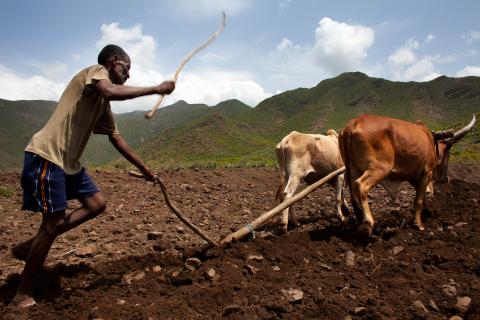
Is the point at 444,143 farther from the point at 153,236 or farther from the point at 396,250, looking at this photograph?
the point at 153,236

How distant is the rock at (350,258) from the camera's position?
468 centimetres

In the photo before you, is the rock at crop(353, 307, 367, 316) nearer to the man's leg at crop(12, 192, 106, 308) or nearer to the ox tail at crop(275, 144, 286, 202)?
the man's leg at crop(12, 192, 106, 308)

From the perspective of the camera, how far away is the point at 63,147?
359cm

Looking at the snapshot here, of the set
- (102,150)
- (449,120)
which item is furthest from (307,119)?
(102,150)

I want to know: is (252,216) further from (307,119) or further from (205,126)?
(307,119)

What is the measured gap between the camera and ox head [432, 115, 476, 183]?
23.8ft

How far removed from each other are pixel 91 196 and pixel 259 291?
1.91 meters

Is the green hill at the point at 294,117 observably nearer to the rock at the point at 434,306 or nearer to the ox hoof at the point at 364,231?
the ox hoof at the point at 364,231

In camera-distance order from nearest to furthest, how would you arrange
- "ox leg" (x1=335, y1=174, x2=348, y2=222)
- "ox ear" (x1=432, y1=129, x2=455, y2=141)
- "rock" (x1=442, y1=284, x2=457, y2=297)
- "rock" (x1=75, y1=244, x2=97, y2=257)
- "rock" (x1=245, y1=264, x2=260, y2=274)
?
"rock" (x1=442, y1=284, x2=457, y2=297) → "rock" (x1=245, y1=264, x2=260, y2=274) → "rock" (x1=75, y1=244, x2=97, y2=257) → "ox ear" (x1=432, y1=129, x2=455, y2=141) → "ox leg" (x1=335, y1=174, x2=348, y2=222)

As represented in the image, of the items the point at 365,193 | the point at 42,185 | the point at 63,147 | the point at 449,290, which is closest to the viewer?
the point at 42,185

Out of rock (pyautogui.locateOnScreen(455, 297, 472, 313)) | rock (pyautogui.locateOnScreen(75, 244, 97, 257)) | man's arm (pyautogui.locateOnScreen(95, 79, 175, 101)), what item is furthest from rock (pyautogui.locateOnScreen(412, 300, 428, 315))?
rock (pyautogui.locateOnScreen(75, 244, 97, 257))

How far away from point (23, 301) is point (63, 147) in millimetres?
1452

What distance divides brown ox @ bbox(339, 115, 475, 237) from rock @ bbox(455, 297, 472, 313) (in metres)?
1.91

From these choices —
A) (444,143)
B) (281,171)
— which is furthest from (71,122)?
(444,143)
